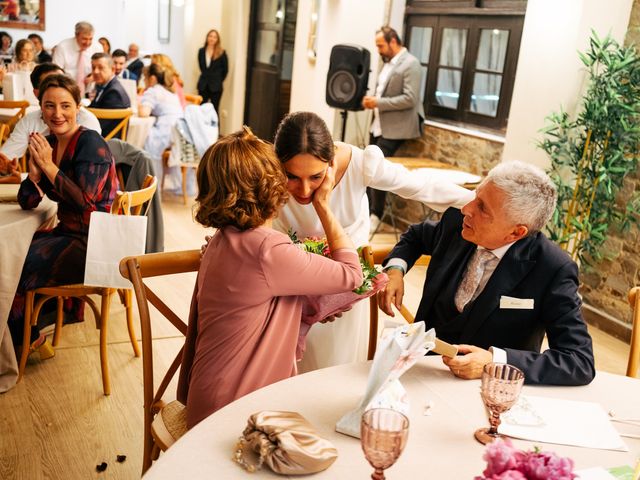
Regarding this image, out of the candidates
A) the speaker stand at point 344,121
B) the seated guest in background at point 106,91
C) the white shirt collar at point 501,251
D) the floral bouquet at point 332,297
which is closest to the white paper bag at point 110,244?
the floral bouquet at point 332,297

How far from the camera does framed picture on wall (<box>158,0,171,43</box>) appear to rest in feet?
48.0

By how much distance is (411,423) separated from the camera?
1.44 metres

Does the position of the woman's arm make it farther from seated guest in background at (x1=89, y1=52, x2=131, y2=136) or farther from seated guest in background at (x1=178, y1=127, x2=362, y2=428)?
seated guest in background at (x1=178, y1=127, x2=362, y2=428)

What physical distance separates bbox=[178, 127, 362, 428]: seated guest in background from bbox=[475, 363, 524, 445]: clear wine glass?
1.63 feet

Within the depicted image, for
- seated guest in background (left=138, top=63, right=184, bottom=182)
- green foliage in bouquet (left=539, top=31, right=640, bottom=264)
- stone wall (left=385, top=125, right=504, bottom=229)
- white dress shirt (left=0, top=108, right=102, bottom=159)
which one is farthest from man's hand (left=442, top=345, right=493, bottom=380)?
seated guest in background (left=138, top=63, right=184, bottom=182)

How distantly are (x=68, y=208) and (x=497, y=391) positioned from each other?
237cm

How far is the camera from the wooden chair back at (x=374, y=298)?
7.16 feet

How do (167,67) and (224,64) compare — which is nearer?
(167,67)

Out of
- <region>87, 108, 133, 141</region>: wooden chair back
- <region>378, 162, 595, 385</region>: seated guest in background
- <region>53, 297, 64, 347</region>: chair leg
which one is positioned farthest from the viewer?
<region>87, 108, 133, 141</region>: wooden chair back

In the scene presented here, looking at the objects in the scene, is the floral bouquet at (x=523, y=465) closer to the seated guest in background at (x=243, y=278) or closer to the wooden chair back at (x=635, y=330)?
the seated guest in background at (x=243, y=278)

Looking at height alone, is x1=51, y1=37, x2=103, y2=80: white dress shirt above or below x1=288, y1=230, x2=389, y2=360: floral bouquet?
above

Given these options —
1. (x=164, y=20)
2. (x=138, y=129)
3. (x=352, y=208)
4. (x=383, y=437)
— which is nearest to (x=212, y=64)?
(x=138, y=129)

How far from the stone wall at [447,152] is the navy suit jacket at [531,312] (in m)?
3.62

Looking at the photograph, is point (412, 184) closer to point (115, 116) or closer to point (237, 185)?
point (237, 185)
